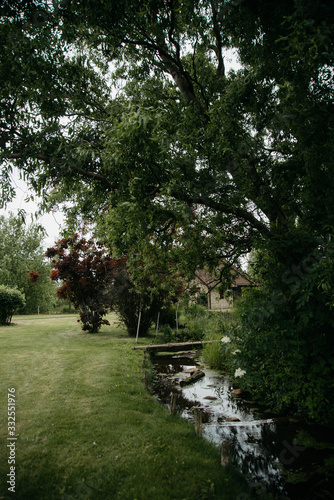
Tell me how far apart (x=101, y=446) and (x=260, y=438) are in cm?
272

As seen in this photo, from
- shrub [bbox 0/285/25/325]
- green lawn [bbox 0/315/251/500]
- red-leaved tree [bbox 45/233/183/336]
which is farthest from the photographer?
shrub [bbox 0/285/25/325]

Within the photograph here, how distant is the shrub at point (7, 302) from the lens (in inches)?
703

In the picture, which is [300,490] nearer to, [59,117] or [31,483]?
[31,483]

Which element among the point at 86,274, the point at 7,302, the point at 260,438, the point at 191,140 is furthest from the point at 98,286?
the point at 191,140

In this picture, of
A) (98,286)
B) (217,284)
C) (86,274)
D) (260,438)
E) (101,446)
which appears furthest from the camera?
(98,286)

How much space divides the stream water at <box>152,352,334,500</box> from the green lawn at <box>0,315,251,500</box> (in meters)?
0.48

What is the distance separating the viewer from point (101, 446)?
418cm

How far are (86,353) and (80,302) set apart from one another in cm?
532

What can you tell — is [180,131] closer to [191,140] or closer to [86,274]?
[191,140]

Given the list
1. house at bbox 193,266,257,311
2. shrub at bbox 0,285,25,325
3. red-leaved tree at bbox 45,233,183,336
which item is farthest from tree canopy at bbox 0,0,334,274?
shrub at bbox 0,285,25,325

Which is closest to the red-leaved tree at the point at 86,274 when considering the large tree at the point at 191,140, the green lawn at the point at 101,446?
the green lawn at the point at 101,446

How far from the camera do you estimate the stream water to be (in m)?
3.93

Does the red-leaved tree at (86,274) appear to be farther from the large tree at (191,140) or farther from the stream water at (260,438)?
the large tree at (191,140)

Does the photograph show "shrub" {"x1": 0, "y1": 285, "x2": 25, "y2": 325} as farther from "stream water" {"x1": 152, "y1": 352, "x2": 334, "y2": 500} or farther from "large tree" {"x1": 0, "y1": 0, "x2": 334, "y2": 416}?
"large tree" {"x1": 0, "y1": 0, "x2": 334, "y2": 416}
